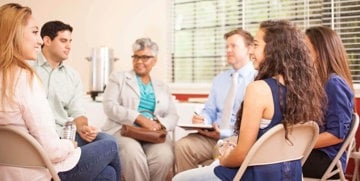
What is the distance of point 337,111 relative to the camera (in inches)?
76.3

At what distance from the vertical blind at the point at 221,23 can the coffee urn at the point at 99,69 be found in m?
0.69

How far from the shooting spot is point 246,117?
1.48 meters

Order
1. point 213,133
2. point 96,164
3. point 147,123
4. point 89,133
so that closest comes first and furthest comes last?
1. point 96,164
2. point 89,133
3. point 213,133
4. point 147,123

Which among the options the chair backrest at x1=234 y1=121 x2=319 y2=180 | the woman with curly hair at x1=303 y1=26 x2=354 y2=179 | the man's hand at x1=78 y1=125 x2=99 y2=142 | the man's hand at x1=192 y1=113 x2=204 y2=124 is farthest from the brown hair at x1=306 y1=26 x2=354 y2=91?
the man's hand at x1=78 y1=125 x2=99 y2=142

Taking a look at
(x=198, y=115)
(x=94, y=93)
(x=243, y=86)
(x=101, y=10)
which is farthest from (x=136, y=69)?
(x=101, y=10)

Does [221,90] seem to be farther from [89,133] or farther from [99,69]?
[99,69]

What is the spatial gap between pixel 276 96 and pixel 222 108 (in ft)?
4.61

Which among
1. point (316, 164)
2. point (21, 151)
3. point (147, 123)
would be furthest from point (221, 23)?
point (21, 151)

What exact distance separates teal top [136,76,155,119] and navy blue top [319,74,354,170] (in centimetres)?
137

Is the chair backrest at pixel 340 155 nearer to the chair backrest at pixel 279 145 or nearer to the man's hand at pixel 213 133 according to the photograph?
the chair backrest at pixel 279 145

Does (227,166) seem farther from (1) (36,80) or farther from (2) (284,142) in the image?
(1) (36,80)

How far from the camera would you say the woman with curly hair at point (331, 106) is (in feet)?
6.32

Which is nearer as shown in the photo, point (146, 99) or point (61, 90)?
point (61, 90)

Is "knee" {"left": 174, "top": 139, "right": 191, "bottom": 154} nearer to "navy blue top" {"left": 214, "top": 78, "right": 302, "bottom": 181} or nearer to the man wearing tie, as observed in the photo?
the man wearing tie
